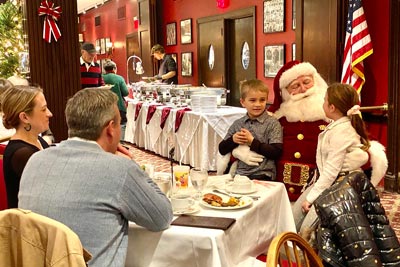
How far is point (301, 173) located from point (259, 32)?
15.8ft

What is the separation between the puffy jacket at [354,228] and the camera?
1538 millimetres

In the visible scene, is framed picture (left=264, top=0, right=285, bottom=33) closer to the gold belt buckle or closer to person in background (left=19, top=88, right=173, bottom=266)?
the gold belt buckle

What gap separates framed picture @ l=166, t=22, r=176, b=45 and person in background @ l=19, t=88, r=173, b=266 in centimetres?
875

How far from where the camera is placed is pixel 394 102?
4777 millimetres

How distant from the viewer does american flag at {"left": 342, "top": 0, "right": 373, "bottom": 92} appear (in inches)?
191

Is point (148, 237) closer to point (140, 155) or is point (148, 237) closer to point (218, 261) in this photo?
point (218, 261)

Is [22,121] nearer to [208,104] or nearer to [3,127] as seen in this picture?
[3,127]

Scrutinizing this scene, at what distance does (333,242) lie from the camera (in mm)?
1611

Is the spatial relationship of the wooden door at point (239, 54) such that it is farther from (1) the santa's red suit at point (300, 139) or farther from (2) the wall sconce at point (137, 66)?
(1) the santa's red suit at point (300, 139)

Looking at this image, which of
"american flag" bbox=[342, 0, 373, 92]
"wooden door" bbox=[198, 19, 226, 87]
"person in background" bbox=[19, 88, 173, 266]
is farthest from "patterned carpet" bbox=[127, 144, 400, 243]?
"person in background" bbox=[19, 88, 173, 266]

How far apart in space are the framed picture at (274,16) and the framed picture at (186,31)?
2.72 metres

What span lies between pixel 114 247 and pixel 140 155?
5.58 metres

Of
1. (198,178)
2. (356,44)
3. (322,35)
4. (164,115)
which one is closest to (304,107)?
(198,178)

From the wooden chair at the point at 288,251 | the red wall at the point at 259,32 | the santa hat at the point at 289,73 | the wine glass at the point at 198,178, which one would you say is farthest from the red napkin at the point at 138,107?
the wooden chair at the point at 288,251
